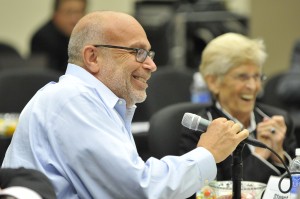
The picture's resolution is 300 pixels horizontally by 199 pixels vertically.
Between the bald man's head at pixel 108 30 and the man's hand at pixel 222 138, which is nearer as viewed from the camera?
the man's hand at pixel 222 138

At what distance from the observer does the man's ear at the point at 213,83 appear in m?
3.81

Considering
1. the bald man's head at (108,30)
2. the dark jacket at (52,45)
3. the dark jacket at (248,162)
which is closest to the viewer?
the bald man's head at (108,30)

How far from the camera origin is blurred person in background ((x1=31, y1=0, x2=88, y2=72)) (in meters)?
6.95

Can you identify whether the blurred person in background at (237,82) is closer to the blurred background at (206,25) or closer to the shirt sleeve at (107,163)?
the shirt sleeve at (107,163)

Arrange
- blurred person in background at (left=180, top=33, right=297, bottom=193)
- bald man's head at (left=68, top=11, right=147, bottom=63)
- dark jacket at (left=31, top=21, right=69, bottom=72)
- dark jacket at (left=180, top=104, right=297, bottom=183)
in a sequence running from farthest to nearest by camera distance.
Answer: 1. dark jacket at (left=31, top=21, right=69, bottom=72)
2. blurred person in background at (left=180, top=33, right=297, bottom=193)
3. dark jacket at (left=180, top=104, right=297, bottom=183)
4. bald man's head at (left=68, top=11, right=147, bottom=63)

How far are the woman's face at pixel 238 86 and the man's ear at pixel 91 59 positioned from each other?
117 centimetres

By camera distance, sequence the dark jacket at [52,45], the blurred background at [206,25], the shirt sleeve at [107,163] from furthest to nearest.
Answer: the blurred background at [206,25]
the dark jacket at [52,45]
the shirt sleeve at [107,163]

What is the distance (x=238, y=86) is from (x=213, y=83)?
13 cm

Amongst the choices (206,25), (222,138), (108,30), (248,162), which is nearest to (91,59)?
(108,30)

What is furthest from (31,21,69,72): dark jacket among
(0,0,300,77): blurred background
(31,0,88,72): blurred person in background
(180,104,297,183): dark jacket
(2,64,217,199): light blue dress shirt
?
(2,64,217,199): light blue dress shirt

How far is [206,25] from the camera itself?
764 cm

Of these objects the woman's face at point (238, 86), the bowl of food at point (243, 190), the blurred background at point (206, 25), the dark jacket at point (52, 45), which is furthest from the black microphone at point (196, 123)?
the blurred background at point (206, 25)

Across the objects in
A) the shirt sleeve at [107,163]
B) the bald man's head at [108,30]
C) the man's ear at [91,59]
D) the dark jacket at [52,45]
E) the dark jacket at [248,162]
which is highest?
the bald man's head at [108,30]

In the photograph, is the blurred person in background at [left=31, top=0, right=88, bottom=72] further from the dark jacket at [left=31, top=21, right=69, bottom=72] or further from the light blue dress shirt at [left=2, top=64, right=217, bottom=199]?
the light blue dress shirt at [left=2, top=64, right=217, bottom=199]
